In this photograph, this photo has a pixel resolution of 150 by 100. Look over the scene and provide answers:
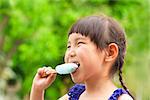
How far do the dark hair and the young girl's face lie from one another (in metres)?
0.02

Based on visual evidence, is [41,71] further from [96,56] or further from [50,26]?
[50,26]

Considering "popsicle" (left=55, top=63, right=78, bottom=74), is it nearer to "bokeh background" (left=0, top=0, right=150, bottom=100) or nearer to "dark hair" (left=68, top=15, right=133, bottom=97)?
"dark hair" (left=68, top=15, right=133, bottom=97)

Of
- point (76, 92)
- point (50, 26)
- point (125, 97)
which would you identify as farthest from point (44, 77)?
point (50, 26)

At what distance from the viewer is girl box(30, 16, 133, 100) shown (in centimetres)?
240

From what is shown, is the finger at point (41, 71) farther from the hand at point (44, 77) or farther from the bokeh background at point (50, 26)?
the bokeh background at point (50, 26)

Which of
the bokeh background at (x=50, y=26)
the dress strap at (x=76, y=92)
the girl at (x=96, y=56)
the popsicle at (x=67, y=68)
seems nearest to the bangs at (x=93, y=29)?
the girl at (x=96, y=56)

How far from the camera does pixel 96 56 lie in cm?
241

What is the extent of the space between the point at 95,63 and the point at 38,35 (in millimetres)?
7480

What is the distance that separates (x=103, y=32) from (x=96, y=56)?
11 cm

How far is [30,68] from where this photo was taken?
1082cm

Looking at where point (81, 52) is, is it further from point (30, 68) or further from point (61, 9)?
point (30, 68)

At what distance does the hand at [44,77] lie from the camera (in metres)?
2.47

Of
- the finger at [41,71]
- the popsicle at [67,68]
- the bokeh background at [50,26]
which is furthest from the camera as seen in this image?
the bokeh background at [50,26]

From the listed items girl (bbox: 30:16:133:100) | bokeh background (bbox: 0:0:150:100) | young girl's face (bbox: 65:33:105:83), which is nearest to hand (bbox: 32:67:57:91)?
girl (bbox: 30:16:133:100)
